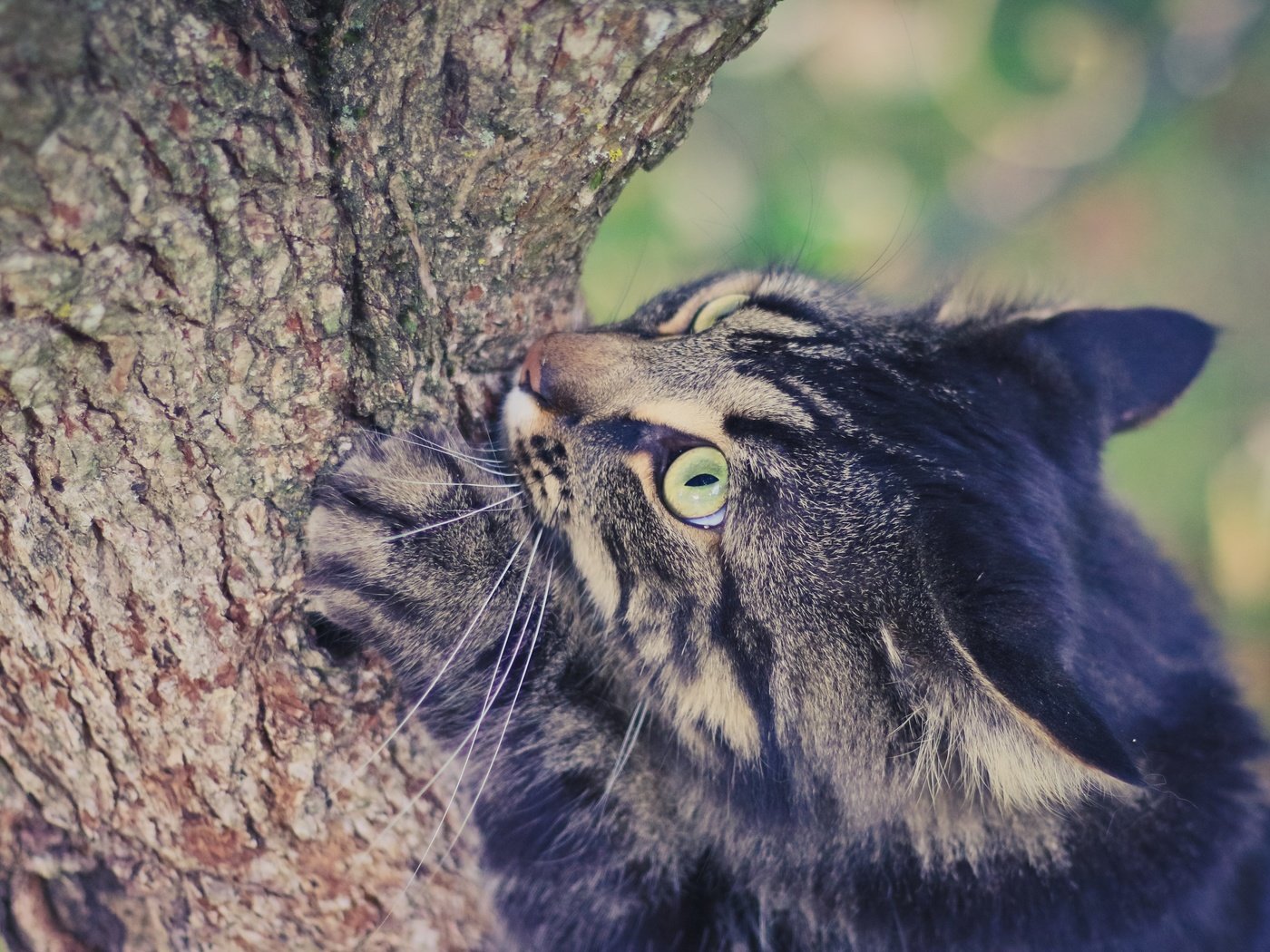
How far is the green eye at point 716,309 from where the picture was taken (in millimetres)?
1703

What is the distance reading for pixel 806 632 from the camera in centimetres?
136

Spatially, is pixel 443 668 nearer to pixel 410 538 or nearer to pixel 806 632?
pixel 410 538

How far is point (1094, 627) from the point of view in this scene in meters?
1.44

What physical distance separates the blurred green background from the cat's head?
Answer: 2035 millimetres

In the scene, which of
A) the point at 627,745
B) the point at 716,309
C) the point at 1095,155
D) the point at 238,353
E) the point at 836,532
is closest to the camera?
the point at 238,353

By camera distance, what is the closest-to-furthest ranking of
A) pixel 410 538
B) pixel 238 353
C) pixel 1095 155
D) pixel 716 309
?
pixel 238 353, pixel 410 538, pixel 716 309, pixel 1095 155

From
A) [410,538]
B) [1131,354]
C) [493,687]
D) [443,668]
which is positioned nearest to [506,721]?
[493,687]

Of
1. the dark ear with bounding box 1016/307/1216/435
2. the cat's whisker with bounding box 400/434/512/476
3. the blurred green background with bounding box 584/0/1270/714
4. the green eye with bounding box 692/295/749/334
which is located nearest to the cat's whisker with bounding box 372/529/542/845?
the cat's whisker with bounding box 400/434/512/476

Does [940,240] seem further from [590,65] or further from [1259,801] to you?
[590,65]

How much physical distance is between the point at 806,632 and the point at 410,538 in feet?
1.93

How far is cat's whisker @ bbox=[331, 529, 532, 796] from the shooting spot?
139 cm

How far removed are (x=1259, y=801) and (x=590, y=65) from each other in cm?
163

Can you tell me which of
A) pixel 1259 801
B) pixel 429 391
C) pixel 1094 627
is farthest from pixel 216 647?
pixel 1259 801

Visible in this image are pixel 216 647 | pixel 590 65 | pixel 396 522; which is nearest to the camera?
pixel 590 65
